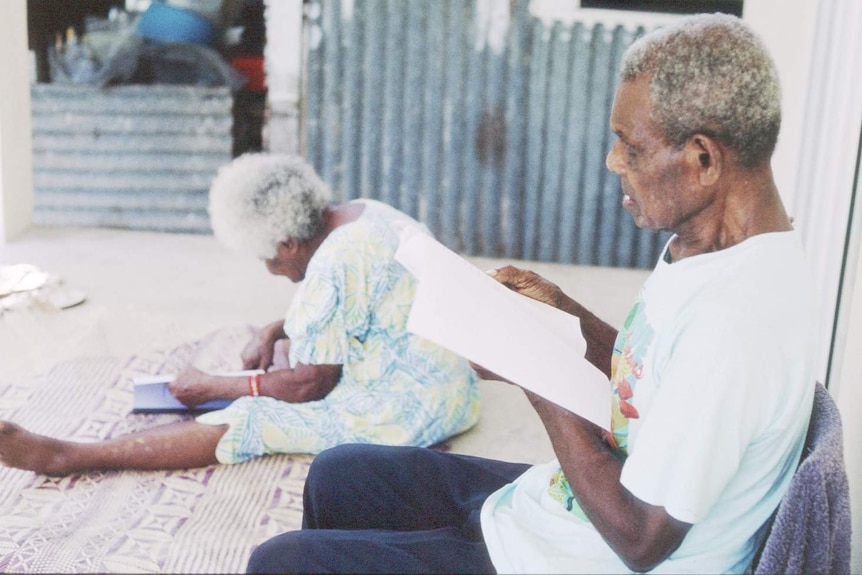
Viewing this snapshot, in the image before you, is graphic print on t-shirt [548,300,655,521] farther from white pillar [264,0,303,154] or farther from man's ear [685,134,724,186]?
white pillar [264,0,303,154]

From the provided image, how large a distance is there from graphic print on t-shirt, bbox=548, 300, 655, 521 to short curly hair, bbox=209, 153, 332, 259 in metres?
1.67

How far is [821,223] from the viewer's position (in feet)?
9.93

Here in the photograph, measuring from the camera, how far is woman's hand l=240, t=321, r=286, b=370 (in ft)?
12.4

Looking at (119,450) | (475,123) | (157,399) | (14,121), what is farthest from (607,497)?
(14,121)

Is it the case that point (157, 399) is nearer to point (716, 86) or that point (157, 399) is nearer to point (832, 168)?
point (832, 168)

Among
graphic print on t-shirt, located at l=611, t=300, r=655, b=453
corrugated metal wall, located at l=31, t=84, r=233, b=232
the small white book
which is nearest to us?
graphic print on t-shirt, located at l=611, t=300, r=655, b=453

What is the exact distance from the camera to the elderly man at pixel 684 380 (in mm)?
1251

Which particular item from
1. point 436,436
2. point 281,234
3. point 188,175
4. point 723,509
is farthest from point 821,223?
point 188,175

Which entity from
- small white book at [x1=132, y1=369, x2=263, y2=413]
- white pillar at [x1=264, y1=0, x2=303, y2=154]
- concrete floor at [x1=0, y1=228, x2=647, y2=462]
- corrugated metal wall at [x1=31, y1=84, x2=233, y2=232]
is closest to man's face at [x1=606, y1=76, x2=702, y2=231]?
concrete floor at [x1=0, y1=228, x2=647, y2=462]

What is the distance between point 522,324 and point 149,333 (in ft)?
10.8

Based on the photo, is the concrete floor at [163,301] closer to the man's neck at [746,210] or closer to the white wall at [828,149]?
the white wall at [828,149]

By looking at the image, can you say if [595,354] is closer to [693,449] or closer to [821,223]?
[693,449]

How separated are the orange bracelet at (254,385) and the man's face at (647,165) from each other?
6.34 ft

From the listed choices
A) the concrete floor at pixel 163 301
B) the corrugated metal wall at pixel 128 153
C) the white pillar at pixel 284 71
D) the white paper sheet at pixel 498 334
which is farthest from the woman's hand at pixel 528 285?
the corrugated metal wall at pixel 128 153
